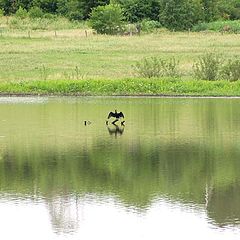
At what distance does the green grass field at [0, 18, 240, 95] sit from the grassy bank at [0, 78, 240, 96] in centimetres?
173

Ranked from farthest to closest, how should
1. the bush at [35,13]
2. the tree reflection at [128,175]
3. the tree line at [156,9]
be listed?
the bush at [35,13], the tree line at [156,9], the tree reflection at [128,175]

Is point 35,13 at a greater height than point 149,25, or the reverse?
point 35,13

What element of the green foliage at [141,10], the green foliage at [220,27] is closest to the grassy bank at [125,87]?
the green foliage at [220,27]

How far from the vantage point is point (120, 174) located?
635 inches

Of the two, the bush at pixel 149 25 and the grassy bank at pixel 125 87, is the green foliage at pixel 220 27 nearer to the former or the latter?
the bush at pixel 149 25

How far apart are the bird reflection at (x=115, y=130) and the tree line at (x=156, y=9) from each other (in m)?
40.3

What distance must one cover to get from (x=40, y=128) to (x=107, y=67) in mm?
17564

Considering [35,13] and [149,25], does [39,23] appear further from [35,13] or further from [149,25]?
[35,13]

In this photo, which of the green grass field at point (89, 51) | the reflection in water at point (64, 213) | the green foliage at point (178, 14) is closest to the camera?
the reflection in water at point (64, 213)


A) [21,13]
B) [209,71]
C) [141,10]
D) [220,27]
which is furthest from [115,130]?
[21,13]

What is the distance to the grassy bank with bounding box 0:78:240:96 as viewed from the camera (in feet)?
105

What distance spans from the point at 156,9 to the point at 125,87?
37.9 m

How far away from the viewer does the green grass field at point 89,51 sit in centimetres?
3759

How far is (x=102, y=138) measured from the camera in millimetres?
20922
